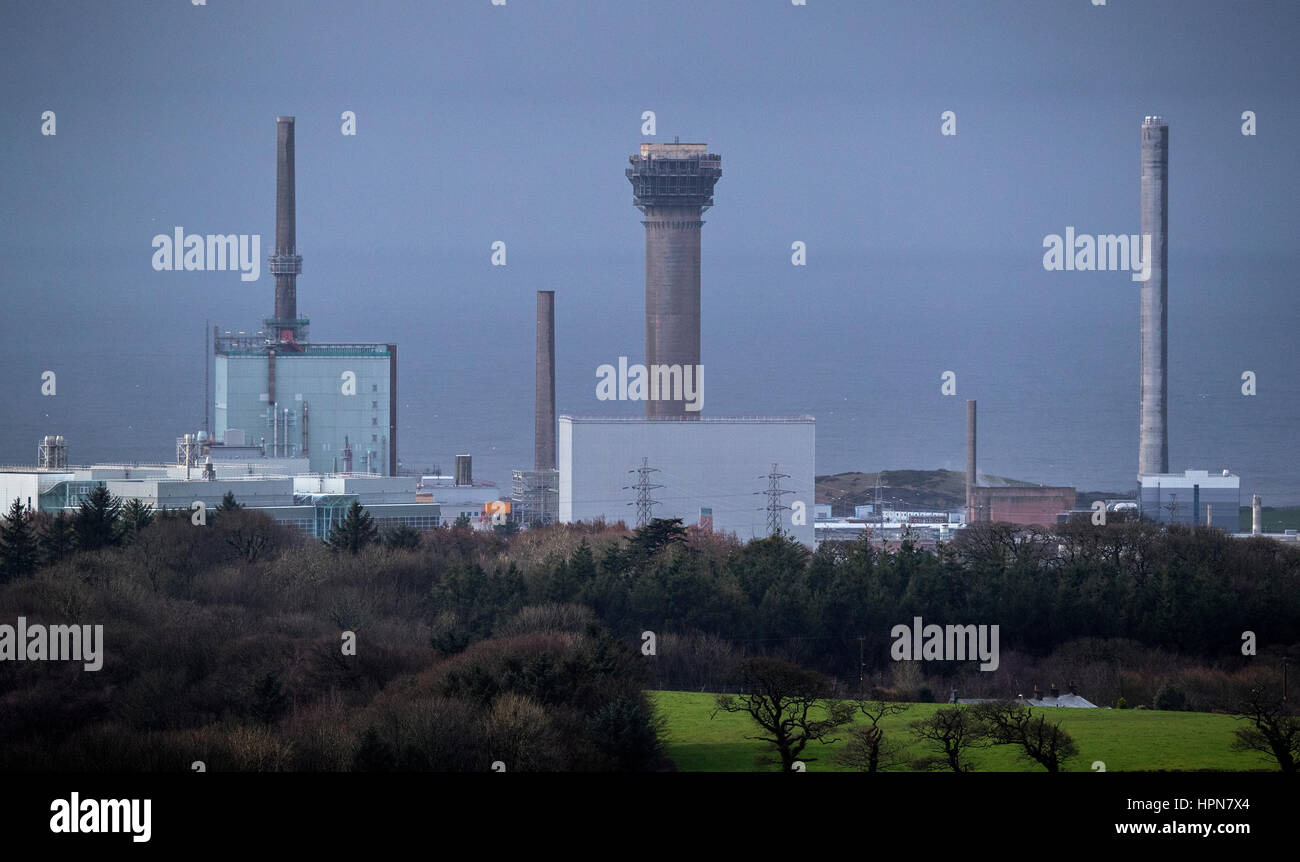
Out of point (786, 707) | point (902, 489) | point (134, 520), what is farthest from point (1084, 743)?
point (902, 489)

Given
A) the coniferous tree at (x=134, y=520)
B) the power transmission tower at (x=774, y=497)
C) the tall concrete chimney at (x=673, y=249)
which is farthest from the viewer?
the tall concrete chimney at (x=673, y=249)

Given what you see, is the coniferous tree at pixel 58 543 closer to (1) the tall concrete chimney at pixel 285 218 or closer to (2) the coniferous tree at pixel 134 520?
(2) the coniferous tree at pixel 134 520

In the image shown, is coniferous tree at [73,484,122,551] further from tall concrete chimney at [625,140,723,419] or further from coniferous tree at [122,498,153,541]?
tall concrete chimney at [625,140,723,419]

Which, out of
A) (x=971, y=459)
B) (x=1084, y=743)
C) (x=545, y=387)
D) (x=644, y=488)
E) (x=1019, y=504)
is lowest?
(x=1084, y=743)

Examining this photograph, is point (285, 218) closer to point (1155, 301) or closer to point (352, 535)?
point (352, 535)

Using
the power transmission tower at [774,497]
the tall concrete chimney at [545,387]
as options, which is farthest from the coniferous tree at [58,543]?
the tall concrete chimney at [545,387]
